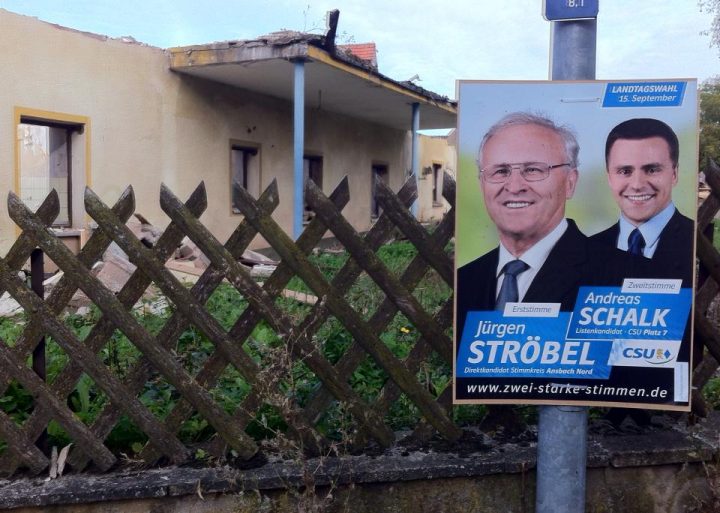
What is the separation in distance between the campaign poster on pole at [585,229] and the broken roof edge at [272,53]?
25.4 ft

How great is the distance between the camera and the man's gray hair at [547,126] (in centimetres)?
229

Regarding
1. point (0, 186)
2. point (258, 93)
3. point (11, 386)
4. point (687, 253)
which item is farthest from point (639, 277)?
point (258, 93)

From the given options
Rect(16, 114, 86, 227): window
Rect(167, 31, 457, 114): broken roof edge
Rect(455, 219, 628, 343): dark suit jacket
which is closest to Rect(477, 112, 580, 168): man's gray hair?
Rect(455, 219, 628, 343): dark suit jacket

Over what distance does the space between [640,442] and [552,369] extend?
2.46 ft

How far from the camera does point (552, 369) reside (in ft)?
7.65

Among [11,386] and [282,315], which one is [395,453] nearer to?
[282,315]

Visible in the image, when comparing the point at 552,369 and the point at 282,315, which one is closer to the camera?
the point at 552,369

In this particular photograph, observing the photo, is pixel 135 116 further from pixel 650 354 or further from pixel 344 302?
pixel 650 354

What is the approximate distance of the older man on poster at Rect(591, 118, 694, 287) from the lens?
2289 millimetres

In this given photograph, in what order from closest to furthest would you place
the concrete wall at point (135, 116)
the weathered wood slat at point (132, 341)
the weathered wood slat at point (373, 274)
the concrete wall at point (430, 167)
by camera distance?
the weathered wood slat at point (132, 341) < the weathered wood slat at point (373, 274) < the concrete wall at point (135, 116) < the concrete wall at point (430, 167)

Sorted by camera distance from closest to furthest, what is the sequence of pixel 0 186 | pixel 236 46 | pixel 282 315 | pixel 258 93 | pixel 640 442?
pixel 282 315
pixel 640 442
pixel 0 186
pixel 236 46
pixel 258 93

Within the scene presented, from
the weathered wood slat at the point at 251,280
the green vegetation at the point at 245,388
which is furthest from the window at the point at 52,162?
the weathered wood slat at the point at 251,280

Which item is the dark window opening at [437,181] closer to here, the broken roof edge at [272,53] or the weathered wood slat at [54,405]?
the broken roof edge at [272,53]

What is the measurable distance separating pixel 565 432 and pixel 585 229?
717 millimetres
